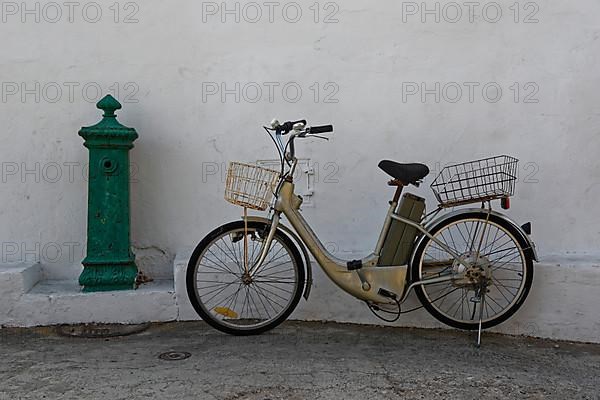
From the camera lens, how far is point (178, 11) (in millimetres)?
5004

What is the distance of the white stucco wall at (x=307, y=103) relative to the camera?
490cm

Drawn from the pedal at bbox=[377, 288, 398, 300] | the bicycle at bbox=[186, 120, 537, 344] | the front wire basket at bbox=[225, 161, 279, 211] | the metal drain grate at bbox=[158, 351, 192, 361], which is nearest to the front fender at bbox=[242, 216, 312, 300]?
the bicycle at bbox=[186, 120, 537, 344]

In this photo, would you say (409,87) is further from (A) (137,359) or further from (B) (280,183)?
(A) (137,359)

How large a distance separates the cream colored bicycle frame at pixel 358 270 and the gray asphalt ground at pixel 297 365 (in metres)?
0.36

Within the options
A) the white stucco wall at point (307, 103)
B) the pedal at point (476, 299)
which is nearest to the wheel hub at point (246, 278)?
the white stucco wall at point (307, 103)

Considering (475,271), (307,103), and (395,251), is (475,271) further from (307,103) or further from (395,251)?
(307,103)

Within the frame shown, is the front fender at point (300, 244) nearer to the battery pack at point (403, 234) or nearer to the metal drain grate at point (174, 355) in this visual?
the battery pack at point (403, 234)

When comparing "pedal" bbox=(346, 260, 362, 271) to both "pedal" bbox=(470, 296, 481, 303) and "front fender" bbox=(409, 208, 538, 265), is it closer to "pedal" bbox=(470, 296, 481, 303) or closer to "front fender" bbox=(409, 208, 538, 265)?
"front fender" bbox=(409, 208, 538, 265)

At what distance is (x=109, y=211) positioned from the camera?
4.82 m

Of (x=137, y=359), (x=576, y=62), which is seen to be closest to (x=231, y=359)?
(x=137, y=359)

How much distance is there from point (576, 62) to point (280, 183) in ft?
7.41

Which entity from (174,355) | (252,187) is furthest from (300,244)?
(174,355)

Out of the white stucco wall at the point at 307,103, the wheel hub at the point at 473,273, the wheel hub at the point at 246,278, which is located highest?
the white stucco wall at the point at 307,103

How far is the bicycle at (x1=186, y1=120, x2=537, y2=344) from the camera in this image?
4.40 meters
